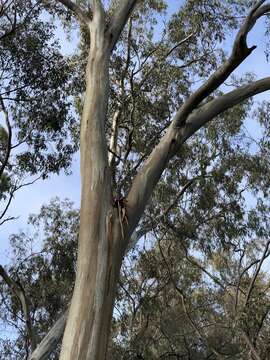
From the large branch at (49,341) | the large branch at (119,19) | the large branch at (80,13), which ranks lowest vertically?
the large branch at (49,341)

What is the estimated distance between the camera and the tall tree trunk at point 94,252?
3143 mm

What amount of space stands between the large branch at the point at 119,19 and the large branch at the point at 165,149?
1.09m

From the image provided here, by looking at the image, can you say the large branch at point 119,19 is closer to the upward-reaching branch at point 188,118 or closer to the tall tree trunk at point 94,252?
the tall tree trunk at point 94,252

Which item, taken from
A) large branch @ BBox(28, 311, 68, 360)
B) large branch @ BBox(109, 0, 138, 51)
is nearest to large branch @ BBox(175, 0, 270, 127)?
large branch @ BBox(109, 0, 138, 51)

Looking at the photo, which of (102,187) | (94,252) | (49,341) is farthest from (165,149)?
(49,341)

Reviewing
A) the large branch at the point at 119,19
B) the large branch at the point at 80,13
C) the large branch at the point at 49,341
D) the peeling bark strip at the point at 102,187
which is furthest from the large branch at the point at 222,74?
the large branch at the point at 49,341

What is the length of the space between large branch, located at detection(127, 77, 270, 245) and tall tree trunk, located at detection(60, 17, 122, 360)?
204 mm

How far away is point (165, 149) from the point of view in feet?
14.0

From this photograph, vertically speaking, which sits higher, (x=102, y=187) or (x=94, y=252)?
(x=102, y=187)

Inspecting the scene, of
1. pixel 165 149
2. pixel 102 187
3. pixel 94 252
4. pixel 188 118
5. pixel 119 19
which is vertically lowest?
pixel 94 252

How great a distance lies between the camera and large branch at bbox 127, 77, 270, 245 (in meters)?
3.87

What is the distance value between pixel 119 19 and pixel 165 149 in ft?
5.31

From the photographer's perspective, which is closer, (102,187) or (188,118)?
(102,187)

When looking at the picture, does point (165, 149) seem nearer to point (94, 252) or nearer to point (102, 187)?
point (102, 187)
